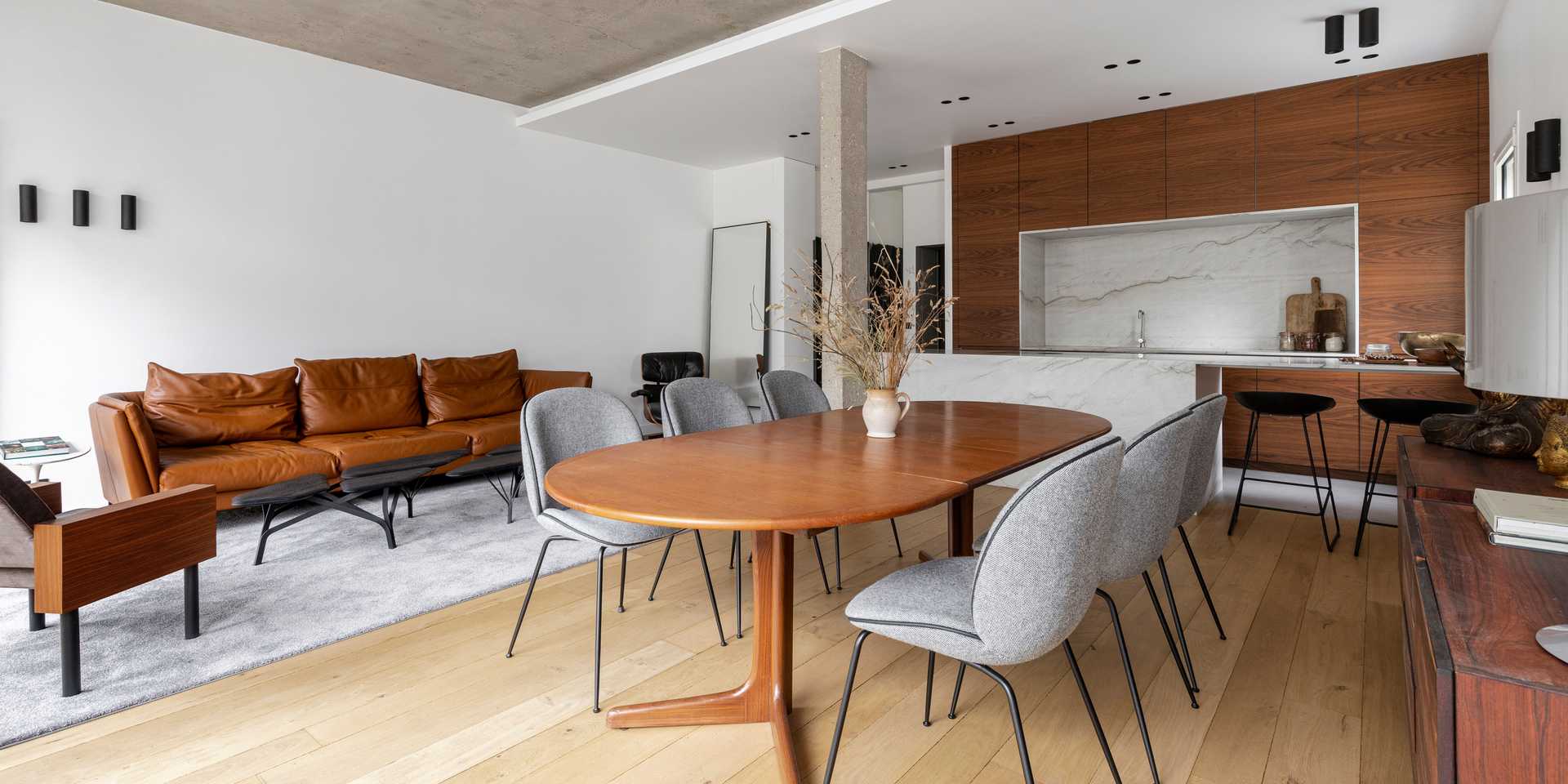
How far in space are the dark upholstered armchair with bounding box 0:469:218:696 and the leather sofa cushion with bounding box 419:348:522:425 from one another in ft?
9.42

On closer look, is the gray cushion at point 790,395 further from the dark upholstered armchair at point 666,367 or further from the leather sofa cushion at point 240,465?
the dark upholstered armchair at point 666,367

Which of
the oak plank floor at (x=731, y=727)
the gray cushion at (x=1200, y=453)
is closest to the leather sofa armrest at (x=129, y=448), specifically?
the oak plank floor at (x=731, y=727)

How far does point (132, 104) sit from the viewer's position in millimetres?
4371

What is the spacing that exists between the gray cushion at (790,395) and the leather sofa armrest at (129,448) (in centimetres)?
298

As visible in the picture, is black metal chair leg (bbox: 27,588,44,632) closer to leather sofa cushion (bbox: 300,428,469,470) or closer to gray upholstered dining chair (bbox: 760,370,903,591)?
leather sofa cushion (bbox: 300,428,469,470)

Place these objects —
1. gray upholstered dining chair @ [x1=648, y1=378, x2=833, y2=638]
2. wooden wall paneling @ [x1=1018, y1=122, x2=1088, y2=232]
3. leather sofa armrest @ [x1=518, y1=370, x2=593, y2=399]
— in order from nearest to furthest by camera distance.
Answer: gray upholstered dining chair @ [x1=648, y1=378, x2=833, y2=638] → leather sofa armrest @ [x1=518, y1=370, x2=593, y2=399] → wooden wall paneling @ [x1=1018, y1=122, x2=1088, y2=232]

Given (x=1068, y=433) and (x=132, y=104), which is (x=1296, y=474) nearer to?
(x=1068, y=433)

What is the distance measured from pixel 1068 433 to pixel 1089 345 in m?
4.54

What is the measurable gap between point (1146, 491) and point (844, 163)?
325cm

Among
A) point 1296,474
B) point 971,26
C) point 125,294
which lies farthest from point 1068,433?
point 125,294

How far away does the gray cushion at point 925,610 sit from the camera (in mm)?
1489

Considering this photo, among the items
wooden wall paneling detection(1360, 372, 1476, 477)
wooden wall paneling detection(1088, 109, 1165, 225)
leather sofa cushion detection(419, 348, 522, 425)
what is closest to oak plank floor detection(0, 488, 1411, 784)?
wooden wall paneling detection(1360, 372, 1476, 477)

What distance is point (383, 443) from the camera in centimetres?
446

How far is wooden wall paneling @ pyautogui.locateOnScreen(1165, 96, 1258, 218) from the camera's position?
5395 mm
